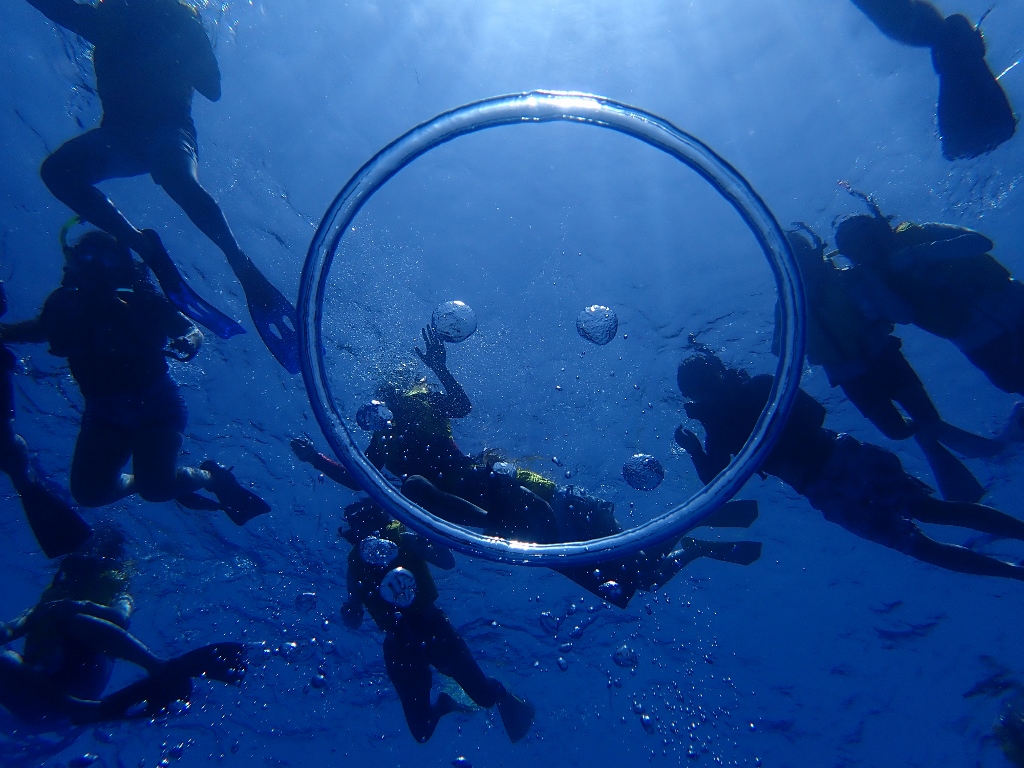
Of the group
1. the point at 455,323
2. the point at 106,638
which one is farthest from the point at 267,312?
the point at 106,638

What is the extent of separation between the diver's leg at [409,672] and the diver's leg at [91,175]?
19.9 feet

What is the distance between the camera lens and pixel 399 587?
6.85 m

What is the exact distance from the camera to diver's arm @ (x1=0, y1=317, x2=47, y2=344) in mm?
5199

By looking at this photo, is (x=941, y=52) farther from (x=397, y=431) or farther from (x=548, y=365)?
(x=397, y=431)

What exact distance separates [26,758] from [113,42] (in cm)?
2368

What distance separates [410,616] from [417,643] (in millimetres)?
475

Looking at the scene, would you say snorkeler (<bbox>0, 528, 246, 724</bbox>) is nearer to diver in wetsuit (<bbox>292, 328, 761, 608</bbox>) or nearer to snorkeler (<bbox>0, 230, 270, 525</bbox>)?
snorkeler (<bbox>0, 230, 270, 525</bbox>)

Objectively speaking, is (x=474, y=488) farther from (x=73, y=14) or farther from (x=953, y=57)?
(x=953, y=57)

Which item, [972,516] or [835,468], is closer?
[972,516]

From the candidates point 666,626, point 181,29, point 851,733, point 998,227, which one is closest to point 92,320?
point 181,29

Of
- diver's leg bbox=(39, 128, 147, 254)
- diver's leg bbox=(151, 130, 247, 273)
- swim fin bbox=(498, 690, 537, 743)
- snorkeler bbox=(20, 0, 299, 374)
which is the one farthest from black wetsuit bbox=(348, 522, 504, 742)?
diver's leg bbox=(39, 128, 147, 254)

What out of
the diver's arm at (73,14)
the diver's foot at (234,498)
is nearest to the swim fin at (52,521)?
the diver's foot at (234,498)

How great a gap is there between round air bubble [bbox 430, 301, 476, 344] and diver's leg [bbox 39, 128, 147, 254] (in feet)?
10.1

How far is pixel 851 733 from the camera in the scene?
1847 centimetres
